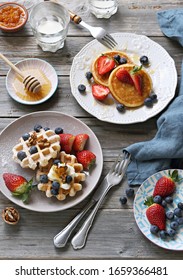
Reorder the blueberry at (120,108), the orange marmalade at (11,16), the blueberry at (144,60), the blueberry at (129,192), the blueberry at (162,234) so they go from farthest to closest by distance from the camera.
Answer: the orange marmalade at (11,16) < the blueberry at (144,60) < the blueberry at (120,108) < the blueberry at (129,192) < the blueberry at (162,234)

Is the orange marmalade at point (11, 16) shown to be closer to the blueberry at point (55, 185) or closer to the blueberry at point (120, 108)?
the blueberry at point (120, 108)

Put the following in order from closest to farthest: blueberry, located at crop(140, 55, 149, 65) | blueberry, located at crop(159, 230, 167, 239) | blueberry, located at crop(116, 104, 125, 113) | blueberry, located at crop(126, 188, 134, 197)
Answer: blueberry, located at crop(159, 230, 167, 239) < blueberry, located at crop(126, 188, 134, 197) < blueberry, located at crop(116, 104, 125, 113) < blueberry, located at crop(140, 55, 149, 65)

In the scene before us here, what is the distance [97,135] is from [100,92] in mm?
217

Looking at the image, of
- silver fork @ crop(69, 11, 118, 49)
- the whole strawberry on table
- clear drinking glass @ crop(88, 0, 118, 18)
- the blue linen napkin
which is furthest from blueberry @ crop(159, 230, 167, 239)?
clear drinking glass @ crop(88, 0, 118, 18)

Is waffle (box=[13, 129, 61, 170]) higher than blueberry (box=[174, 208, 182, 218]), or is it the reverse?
waffle (box=[13, 129, 61, 170])

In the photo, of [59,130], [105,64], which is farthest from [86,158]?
[105,64]

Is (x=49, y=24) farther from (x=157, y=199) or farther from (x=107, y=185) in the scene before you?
(x=157, y=199)

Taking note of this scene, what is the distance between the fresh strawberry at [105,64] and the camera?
252 centimetres

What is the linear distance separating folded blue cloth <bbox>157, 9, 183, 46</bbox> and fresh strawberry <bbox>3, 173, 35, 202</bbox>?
1082 millimetres

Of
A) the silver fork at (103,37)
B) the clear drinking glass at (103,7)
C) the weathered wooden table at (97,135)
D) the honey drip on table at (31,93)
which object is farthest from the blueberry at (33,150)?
the clear drinking glass at (103,7)

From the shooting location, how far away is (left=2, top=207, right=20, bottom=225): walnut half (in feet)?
7.11

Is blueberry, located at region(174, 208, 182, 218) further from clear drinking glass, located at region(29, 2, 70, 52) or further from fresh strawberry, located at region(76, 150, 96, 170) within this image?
clear drinking glass, located at region(29, 2, 70, 52)

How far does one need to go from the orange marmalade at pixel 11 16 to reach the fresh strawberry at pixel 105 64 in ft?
1.60

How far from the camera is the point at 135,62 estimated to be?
2609mm
